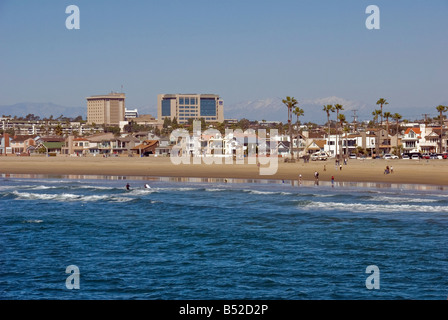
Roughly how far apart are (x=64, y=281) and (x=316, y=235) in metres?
13.1

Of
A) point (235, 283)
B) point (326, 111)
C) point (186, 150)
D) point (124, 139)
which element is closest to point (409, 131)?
point (326, 111)

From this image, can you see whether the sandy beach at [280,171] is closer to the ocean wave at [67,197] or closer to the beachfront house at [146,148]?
the ocean wave at [67,197]

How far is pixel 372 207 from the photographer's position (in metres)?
36.8

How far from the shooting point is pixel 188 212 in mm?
36281

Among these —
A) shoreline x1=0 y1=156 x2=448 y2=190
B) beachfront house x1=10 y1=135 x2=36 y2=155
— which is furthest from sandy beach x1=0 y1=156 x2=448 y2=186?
beachfront house x1=10 y1=135 x2=36 y2=155

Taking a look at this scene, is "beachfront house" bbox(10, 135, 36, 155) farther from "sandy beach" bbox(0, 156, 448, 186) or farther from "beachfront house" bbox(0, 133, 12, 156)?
"sandy beach" bbox(0, 156, 448, 186)

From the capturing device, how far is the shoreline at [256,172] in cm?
5512

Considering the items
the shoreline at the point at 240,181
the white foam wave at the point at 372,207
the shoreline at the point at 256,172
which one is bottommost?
the white foam wave at the point at 372,207

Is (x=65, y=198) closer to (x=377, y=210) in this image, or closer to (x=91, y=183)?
(x=91, y=183)

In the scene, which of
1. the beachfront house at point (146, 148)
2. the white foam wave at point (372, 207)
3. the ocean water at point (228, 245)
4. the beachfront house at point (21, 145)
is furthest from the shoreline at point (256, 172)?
the beachfront house at point (21, 145)

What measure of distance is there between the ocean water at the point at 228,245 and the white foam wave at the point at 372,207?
7 cm

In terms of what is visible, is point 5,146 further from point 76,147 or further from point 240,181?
point 240,181

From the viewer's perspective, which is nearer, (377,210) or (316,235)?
(316,235)

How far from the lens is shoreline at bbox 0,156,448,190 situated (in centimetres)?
5512
